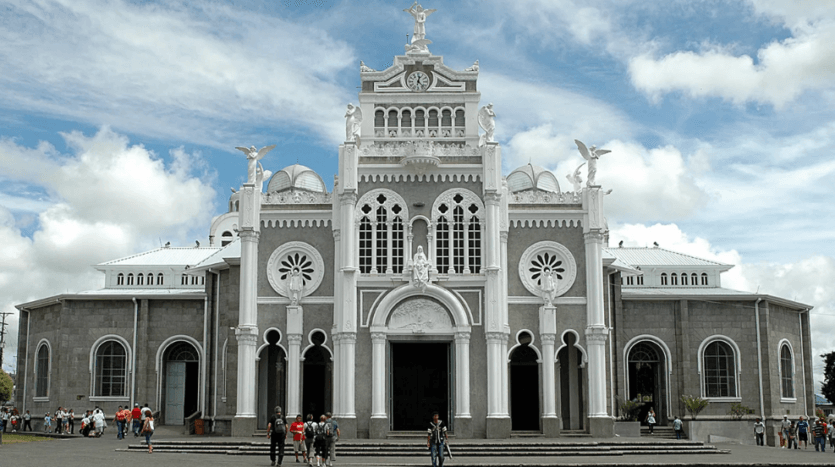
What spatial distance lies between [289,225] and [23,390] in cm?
2092

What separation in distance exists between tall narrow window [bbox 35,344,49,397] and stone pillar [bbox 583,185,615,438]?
92.4ft

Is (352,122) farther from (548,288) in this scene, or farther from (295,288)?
(548,288)

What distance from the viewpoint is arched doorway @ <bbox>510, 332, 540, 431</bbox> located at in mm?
41281

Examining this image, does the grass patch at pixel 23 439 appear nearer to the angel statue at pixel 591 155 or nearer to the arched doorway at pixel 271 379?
the arched doorway at pixel 271 379

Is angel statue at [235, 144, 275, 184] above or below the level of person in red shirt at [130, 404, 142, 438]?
above

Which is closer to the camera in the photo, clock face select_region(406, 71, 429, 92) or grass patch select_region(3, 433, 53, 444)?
grass patch select_region(3, 433, 53, 444)

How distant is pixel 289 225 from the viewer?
128 feet

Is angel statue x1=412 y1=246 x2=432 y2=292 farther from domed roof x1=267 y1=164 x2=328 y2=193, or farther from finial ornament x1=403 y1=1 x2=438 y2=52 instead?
domed roof x1=267 y1=164 x2=328 y2=193

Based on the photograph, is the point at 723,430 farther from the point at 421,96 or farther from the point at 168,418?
the point at 168,418

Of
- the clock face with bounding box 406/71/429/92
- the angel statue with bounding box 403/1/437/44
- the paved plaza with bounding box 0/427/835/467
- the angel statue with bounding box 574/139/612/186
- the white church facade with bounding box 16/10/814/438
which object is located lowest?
the paved plaza with bounding box 0/427/835/467

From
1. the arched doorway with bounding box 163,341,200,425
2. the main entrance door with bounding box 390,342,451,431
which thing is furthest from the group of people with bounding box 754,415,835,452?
the arched doorway with bounding box 163,341,200,425

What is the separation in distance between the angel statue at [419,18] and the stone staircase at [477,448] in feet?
60.8

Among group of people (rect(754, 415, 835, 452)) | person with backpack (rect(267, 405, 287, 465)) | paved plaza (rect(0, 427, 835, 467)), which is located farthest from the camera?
group of people (rect(754, 415, 835, 452))

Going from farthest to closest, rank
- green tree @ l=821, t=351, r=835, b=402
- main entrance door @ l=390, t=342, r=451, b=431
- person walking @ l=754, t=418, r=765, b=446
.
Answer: green tree @ l=821, t=351, r=835, b=402 → person walking @ l=754, t=418, r=765, b=446 → main entrance door @ l=390, t=342, r=451, b=431
